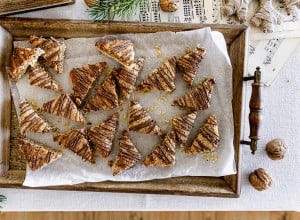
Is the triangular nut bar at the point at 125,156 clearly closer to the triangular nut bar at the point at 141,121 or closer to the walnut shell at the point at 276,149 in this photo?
the triangular nut bar at the point at 141,121

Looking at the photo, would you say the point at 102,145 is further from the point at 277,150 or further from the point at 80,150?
the point at 277,150

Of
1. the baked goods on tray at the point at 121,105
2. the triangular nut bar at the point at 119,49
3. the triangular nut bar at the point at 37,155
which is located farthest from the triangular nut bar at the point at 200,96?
the triangular nut bar at the point at 37,155

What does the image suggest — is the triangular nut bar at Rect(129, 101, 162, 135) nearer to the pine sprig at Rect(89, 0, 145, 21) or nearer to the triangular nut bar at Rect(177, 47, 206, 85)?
the triangular nut bar at Rect(177, 47, 206, 85)

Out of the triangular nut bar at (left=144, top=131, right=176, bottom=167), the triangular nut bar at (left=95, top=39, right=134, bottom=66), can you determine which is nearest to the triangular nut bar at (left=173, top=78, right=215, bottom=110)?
the triangular nut bar at (left=144, top=131, right=176, bottom=167)

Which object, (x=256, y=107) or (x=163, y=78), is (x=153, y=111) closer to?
(x=163, y=78)

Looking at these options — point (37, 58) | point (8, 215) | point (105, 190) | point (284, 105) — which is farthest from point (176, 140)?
point (8, 215)
